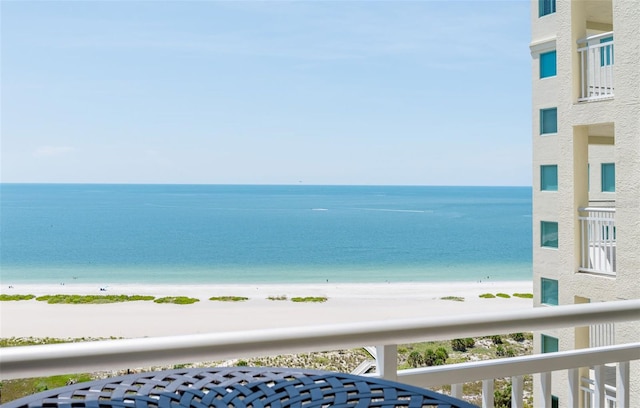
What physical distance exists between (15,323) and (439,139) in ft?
127

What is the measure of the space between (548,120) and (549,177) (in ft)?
4.80

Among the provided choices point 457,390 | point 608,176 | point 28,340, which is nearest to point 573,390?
point 457,390

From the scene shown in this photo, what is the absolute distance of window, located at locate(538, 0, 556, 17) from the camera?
1406 centimetres

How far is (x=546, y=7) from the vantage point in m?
14.2

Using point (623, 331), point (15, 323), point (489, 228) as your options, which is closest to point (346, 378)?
point (623, 331)

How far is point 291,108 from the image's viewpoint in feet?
169

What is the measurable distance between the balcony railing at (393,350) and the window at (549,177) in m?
15.1

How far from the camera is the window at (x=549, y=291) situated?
14102 mm

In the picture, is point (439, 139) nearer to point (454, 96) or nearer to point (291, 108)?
point (454, 96)

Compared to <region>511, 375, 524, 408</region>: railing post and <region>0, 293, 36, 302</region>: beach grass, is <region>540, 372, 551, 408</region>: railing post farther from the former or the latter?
<region>0, 293, 36, 302</region>: beach grass

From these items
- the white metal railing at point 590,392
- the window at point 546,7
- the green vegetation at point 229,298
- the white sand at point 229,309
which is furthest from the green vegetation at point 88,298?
the white metal railing at point 590,392

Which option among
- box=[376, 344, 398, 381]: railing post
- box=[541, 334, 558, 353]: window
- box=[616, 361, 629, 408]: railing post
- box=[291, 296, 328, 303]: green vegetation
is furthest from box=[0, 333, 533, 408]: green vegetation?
box=[376, 344, 398, 381]: railing post

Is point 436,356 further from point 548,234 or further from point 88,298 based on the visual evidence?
point 88,298

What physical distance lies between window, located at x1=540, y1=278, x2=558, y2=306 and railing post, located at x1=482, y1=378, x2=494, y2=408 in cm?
1325
